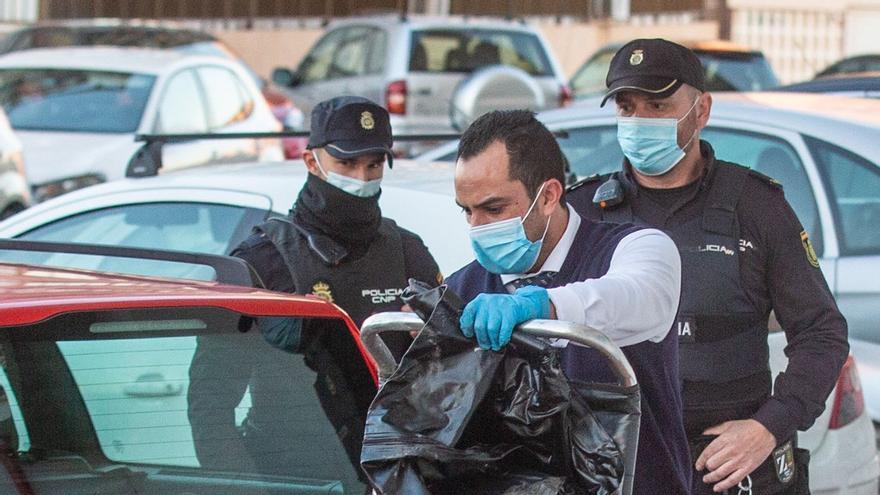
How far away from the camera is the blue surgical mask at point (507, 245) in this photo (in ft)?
9.61

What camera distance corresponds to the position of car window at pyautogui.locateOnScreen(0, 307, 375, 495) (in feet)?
10.1

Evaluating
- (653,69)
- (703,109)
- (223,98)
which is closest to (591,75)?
(223,98)

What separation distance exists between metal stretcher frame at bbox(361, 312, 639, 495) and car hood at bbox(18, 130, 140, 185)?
7529 mm

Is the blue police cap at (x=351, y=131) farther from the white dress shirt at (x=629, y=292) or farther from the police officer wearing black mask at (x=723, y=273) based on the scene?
the white dress shirt at (x=629, y=292)

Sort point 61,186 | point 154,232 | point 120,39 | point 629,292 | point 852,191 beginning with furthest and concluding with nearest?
point 120,39, point 61,186, point 852,191, point 154,232, point 629,292

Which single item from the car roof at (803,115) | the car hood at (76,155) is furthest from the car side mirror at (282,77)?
the car roof at (803,115)

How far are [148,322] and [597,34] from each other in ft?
77.0

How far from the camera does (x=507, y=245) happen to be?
2.94 metres

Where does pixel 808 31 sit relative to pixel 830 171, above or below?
above

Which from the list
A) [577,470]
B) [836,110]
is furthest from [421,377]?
[836,110]

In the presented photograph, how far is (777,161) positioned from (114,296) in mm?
3631

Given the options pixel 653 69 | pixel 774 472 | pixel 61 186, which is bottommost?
pixel 61 186

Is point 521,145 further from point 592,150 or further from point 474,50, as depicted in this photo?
point 474,50

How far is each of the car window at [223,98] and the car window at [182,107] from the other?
0.40ft
